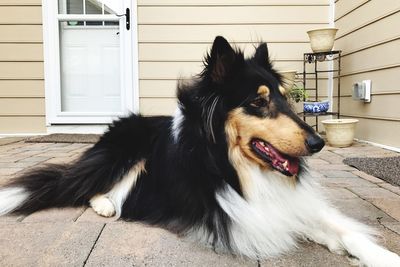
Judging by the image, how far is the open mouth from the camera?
1702 millimetres

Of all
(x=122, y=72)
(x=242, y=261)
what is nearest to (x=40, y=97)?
(x=122, y=72)

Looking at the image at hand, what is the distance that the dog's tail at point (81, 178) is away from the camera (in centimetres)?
226

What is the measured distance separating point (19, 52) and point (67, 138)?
148 cm

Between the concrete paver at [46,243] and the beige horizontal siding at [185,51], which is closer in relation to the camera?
the concrete paver at [46,243]

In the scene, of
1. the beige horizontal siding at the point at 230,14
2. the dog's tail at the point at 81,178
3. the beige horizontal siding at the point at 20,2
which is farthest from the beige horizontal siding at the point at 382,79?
the beige horizontal siding at the point at 20,2

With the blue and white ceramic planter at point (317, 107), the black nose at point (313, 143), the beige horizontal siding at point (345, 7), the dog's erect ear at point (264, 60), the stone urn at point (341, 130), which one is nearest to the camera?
the black nose at point (313, 143)

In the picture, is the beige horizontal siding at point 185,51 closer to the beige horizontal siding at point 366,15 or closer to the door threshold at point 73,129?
the beige horizontal siding at point 366,15

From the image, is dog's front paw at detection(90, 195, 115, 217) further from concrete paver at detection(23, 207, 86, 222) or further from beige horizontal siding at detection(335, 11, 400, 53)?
beige horizontal siding at detection(335, 11, 400, 53)

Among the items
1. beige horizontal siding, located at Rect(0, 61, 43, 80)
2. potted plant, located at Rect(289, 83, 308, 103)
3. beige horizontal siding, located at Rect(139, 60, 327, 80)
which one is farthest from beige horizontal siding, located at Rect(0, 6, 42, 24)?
potted plant, located at Rect(289, 83, 308, 103)

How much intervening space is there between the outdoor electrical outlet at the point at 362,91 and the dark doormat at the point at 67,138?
321cm

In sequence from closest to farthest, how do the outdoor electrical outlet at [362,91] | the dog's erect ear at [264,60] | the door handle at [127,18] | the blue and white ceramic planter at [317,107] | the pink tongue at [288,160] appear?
the pink tongue at [288,160] < the dog's erect ear at [264,60] < the outdoor electrical outlet at [362,91] < the blue and white ceramic planter at [317,107] < the door handle at [127,18]

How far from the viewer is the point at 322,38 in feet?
16.1

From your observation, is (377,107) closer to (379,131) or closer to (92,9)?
(379,131)

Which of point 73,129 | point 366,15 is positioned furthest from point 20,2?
point 366,15
